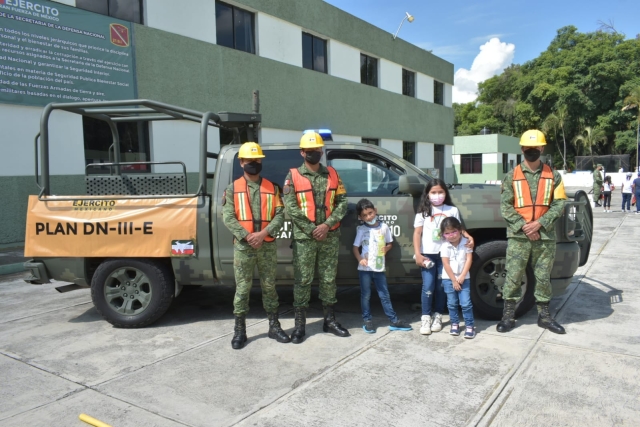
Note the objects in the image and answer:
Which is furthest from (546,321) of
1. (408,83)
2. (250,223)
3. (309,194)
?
(408,83)

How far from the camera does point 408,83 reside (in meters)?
22.8

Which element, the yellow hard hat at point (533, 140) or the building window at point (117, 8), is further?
the building window at point (117, 8)

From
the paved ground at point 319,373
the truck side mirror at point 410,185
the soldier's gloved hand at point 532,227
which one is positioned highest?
the truck side mirror at point 410,185

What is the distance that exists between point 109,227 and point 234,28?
10506 millimetres

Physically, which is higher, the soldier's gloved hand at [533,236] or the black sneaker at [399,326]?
the soldier's gloved hand at [533,236]

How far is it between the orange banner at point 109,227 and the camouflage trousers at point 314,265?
3.67ft

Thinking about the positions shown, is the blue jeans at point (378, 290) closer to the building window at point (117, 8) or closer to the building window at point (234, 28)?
the building window at point (117, 8)

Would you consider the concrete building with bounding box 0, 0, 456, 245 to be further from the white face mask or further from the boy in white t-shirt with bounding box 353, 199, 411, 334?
the white face mask

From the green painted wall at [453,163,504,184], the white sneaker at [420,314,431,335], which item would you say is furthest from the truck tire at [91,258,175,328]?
the green painted wall at [453,163,504,184]

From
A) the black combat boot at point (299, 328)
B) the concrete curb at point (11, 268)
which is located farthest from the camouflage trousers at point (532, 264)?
the concrete curb at point (11, 268)

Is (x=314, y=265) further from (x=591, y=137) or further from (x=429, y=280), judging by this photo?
(x=591, y=137)

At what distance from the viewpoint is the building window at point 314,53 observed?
16344 millimetres

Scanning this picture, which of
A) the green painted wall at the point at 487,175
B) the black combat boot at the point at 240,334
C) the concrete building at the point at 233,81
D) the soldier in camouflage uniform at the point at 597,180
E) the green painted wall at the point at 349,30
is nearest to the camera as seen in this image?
the black combat boot at the point at 240,334

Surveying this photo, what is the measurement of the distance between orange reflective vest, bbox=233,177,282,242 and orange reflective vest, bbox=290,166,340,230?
0.71 feet
